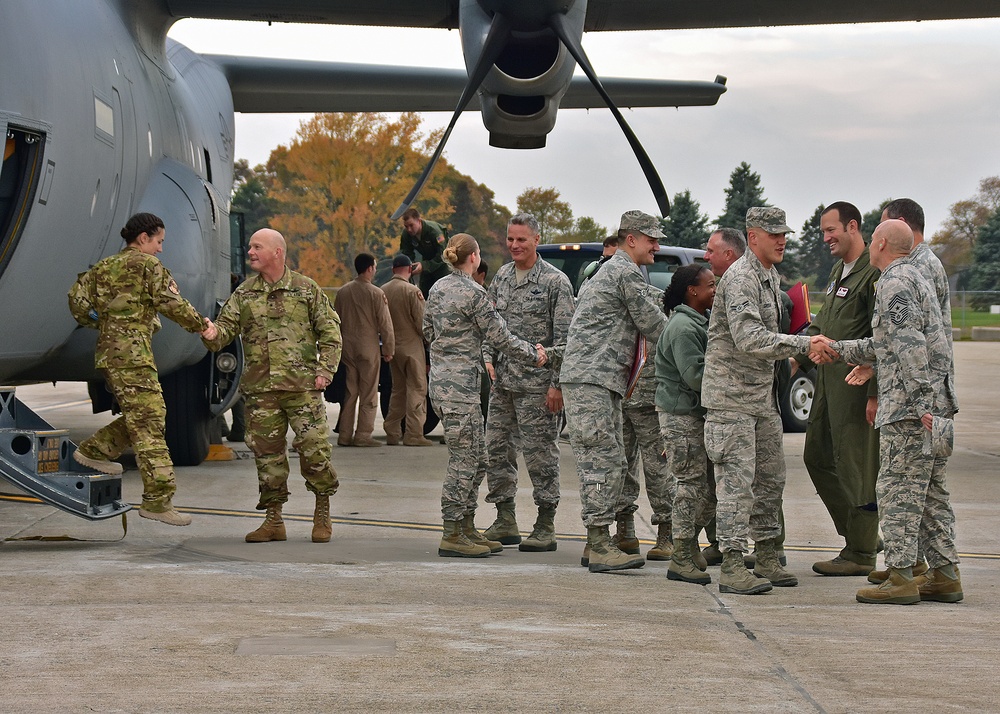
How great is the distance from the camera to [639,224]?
6641 millimetres

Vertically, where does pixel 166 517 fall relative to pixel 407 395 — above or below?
below

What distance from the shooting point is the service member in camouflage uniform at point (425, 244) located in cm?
1369

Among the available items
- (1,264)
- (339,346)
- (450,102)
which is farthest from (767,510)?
(450,102)

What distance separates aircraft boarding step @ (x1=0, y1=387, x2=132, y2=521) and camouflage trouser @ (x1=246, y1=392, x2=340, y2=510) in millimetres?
859

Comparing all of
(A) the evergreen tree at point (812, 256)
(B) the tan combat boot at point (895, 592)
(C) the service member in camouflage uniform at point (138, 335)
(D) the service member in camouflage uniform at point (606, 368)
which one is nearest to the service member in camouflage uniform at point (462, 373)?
(D) the service member in camouflage uniform at point (606, 368)

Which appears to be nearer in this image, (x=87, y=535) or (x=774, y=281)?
(x=774, y=281)

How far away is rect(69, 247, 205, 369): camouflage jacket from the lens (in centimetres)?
702

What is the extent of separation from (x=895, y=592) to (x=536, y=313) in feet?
9.01

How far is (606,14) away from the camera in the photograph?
10500 millimetres

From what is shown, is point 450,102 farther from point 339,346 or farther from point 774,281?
point 774,281

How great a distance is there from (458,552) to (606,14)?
5.67 metres

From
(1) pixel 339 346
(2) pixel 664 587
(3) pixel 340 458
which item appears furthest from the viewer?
(3) pixel 340 458

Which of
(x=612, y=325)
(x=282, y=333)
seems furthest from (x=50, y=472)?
(x=612, y=325)

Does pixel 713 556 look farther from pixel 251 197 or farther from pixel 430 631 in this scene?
pixel 251 197
